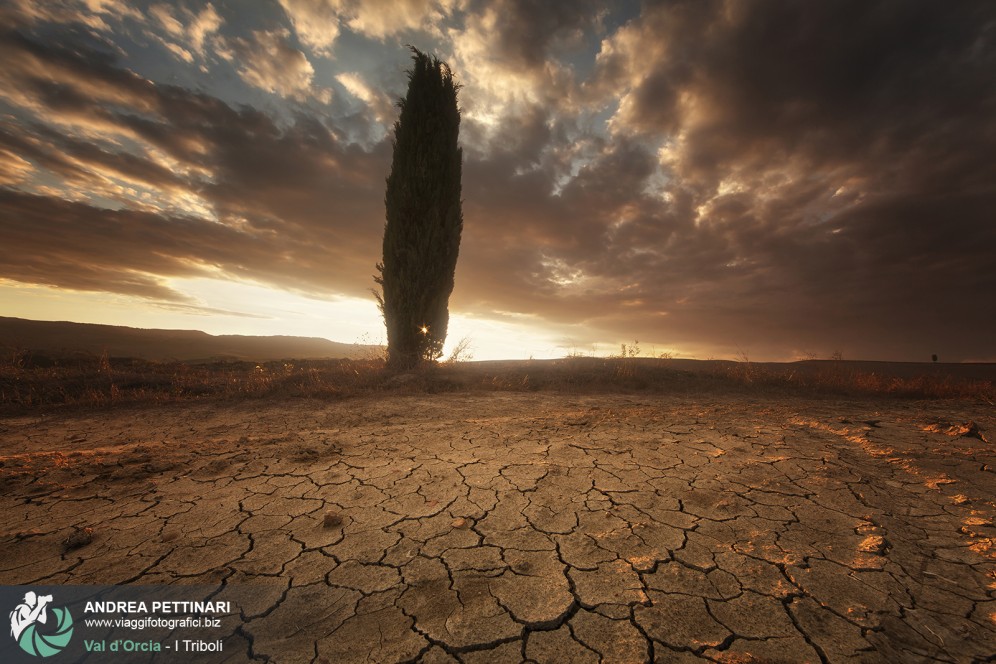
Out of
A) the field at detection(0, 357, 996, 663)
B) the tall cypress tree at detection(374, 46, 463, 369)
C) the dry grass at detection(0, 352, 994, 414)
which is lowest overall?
the field at detection(0, 357, 996, 663)

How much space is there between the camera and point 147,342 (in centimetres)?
2280

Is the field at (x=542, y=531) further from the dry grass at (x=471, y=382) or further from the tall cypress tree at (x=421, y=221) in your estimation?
the tall cypress tree at (x=421, y=221)

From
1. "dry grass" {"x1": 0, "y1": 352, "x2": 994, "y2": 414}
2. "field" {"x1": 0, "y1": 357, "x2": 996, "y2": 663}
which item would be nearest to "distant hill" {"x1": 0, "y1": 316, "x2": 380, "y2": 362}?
"dry grass" {"x1": 0, "y1": 352, "x2": 994, "y2": 414}

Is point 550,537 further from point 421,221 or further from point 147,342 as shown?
point 147,342

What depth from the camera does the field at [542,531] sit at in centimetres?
142

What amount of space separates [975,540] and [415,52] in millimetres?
12231

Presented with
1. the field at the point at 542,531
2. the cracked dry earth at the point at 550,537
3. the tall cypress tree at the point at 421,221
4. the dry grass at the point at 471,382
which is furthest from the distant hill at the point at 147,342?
the cracked dry earth at the point at 550,537

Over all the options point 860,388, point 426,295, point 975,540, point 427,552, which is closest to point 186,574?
point 427,552

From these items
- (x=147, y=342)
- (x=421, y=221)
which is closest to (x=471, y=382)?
(x=421, y=221)

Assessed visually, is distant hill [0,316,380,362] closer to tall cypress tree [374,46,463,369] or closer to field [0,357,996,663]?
tall cypress tree [374,46,463,369]

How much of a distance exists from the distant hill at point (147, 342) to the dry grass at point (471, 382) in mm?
9809

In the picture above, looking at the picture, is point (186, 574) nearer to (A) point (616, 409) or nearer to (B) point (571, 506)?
(B) point (571, 506)

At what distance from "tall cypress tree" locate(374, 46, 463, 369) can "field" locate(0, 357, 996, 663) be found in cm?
465

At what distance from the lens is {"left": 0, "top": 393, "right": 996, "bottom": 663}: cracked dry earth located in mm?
1412
